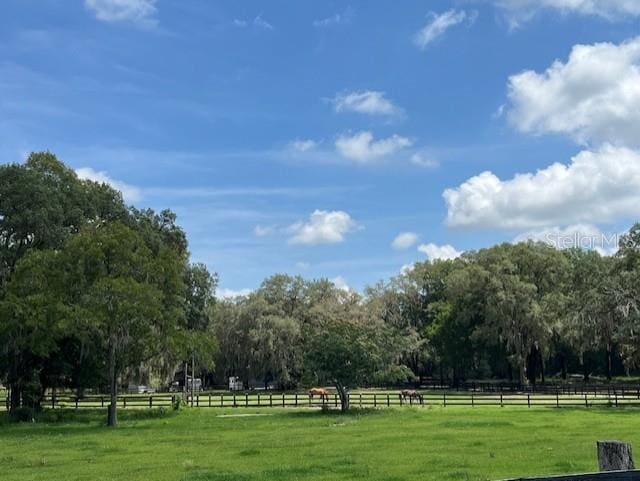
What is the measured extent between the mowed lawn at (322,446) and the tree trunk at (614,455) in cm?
802

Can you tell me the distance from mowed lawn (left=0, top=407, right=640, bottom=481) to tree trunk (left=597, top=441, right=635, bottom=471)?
802cm

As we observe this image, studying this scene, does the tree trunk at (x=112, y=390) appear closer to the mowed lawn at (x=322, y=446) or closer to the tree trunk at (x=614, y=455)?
the mowed lawn at (x=322, y=446)

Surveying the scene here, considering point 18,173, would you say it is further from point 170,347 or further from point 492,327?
point 492,327

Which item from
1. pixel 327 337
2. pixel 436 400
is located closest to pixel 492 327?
pixel 436 400

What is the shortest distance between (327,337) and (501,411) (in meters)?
9.74

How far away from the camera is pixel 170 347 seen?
33.0 meters

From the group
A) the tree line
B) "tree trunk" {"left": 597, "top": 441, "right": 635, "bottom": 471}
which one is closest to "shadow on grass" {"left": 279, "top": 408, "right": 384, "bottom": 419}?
the tree line

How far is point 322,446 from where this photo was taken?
20.0m

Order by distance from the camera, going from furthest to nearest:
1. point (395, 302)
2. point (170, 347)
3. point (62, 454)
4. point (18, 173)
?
1. point (395, 302)
2. point (18, 173)
3. point (170, 347)
4. point (62, 454)

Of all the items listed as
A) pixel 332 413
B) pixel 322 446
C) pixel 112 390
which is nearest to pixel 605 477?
pixel 322 446

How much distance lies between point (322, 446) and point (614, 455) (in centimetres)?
1514

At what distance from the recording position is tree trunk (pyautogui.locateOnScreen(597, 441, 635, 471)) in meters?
5.56

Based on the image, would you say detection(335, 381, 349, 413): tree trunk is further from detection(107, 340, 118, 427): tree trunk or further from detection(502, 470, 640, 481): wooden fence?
detection(502, 470, 640, 481): wooden fence

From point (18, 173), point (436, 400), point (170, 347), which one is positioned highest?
point (18, 173)
